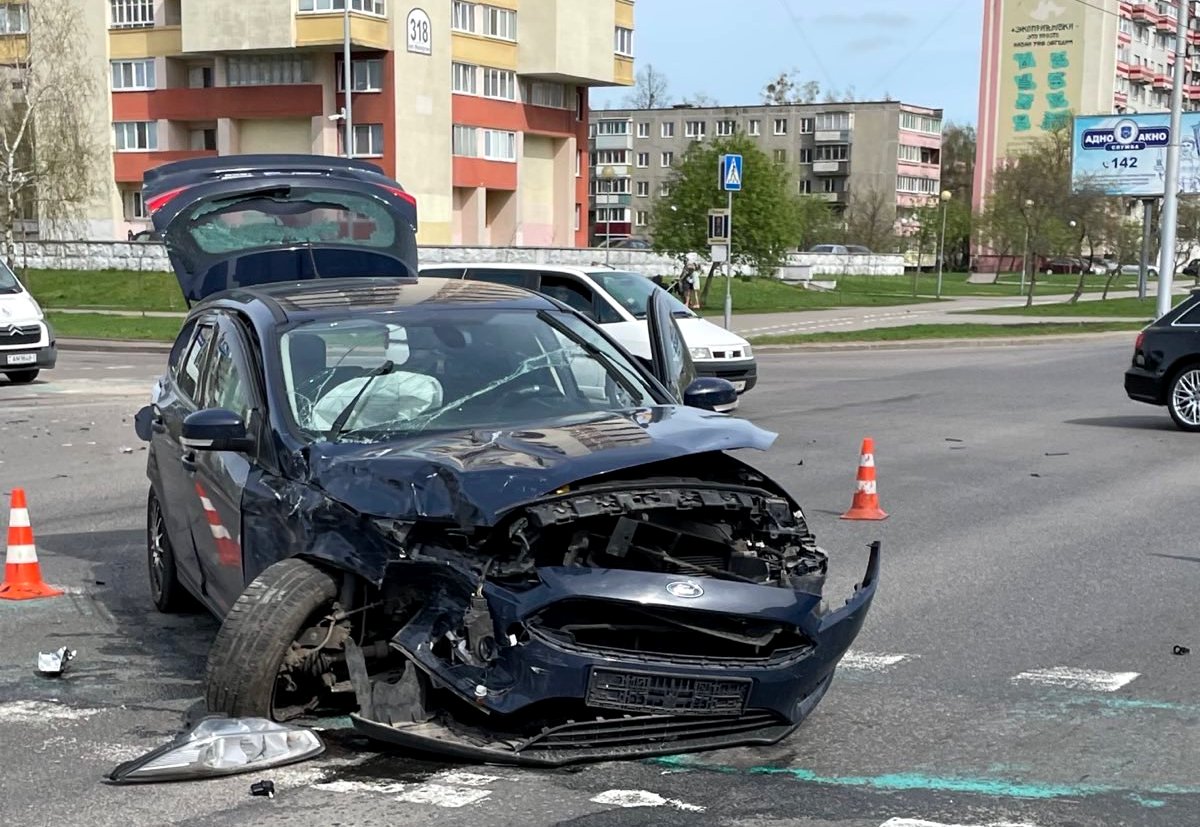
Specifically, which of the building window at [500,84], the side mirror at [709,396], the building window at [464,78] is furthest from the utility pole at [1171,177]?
the building window at [500,84]

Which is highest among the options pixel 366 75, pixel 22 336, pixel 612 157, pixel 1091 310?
pixel 366 75

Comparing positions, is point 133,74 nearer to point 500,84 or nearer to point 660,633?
point 500,84

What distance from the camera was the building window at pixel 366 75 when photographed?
68.8m

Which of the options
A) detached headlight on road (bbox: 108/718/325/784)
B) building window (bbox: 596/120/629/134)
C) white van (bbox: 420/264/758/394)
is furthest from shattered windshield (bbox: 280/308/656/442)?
building window (bbox: 596/120/629/134)

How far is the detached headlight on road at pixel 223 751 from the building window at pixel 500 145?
232 feet

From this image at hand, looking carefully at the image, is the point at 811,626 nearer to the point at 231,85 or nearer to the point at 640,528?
the point at 640,528

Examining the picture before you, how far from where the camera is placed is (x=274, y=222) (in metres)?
10.6

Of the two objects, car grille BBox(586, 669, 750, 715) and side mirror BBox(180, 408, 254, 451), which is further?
side mirror BBox(180, 408, 254, 451)

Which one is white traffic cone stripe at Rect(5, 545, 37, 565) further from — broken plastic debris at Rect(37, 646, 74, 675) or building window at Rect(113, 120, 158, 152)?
building window at Rect(113, 120, 158, 152)

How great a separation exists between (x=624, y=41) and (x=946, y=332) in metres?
52.6

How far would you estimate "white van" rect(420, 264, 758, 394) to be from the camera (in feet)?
63.6

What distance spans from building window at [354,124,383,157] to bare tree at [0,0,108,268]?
11.9m

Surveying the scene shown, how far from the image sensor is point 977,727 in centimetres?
580

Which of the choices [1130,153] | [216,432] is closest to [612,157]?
[1130,153]
